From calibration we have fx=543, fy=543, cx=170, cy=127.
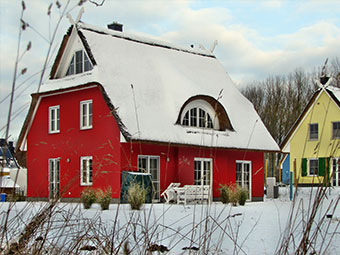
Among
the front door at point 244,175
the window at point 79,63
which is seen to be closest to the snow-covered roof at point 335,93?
the front door at point 244,175

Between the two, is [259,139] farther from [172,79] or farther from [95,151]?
[95,151]

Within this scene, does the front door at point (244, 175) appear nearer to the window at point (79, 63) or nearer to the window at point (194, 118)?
the window at point (194, 118)

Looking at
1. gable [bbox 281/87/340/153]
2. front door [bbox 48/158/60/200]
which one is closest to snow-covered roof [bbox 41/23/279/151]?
front door [bbox 48/158/60/200]

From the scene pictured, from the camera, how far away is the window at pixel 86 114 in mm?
17344

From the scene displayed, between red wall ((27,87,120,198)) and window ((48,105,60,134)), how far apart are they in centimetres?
16

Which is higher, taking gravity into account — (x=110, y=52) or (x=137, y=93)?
(x=110, y=52)

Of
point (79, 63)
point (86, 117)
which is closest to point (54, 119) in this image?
point (86, 117)

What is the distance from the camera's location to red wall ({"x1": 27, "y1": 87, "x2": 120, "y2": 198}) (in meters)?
16.2

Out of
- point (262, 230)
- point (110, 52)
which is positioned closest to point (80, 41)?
point (110, 52)

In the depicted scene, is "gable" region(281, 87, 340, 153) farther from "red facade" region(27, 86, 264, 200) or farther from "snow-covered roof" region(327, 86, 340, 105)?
"red facade" region(27, 86, 264, 200)

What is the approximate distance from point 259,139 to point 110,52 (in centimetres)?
651

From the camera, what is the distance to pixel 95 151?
54.9ft

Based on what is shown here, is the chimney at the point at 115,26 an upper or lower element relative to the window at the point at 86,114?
upper

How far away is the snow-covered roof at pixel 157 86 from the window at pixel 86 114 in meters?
0.75
